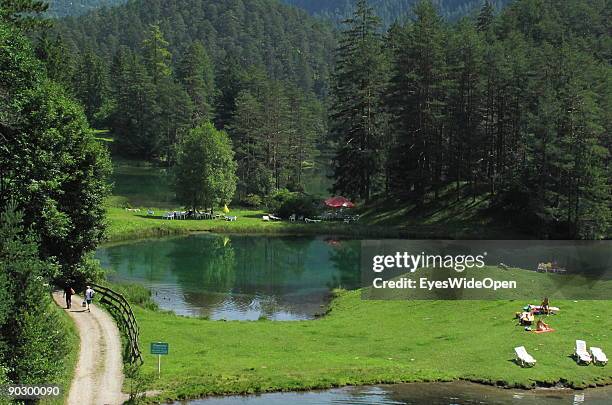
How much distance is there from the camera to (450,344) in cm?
3688

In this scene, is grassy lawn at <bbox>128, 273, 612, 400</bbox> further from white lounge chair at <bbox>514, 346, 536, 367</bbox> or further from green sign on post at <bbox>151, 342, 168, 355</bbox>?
green sign on post at <bbox>151, 342, 168, 355</bbox>

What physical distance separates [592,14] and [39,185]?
419 feet

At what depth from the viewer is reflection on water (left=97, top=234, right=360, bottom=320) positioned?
51.5 m

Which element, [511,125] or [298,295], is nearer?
[298,295]

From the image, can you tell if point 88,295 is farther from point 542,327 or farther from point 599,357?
point 599,357

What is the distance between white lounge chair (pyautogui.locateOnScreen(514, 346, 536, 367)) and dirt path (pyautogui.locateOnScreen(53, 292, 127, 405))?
17.0 metres

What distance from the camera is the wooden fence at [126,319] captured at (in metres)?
33.2

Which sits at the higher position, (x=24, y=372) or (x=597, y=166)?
(x=597, y=166)

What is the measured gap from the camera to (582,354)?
32656 millimetres

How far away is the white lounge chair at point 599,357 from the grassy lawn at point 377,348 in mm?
394

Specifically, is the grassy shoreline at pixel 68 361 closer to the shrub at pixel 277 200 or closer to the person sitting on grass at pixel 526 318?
the person sitting on grass at pixel 526 318

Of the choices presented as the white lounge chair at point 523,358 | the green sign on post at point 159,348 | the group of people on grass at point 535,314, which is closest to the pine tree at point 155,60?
the group of people on grass at point 535,314

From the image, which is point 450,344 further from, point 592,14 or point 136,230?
point 592,14

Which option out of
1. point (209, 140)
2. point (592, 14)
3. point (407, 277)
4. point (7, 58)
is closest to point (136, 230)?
point (209, 140)
